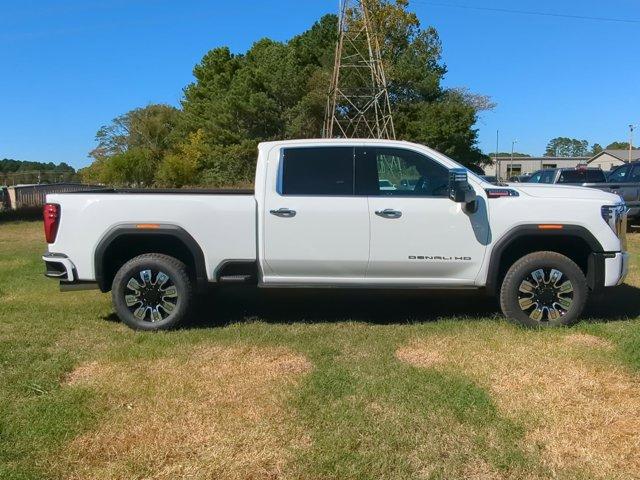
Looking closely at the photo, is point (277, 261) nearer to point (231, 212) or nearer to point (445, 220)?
point (231, 212)

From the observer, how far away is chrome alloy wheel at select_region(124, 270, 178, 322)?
6.20 m

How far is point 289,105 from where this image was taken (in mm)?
45438

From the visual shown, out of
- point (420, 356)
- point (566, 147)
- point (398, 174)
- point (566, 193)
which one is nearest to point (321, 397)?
point (420, 356)

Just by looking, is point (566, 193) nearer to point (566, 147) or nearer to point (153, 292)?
point (153, 292)

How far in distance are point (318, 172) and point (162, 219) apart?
160 cm

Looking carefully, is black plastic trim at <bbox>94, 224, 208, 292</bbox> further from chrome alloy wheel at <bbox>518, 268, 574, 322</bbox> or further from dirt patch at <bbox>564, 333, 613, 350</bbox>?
dirt patch at <bbox>564, 333, 613, 350</bbox>

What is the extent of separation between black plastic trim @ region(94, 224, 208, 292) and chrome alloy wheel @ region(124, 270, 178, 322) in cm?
33

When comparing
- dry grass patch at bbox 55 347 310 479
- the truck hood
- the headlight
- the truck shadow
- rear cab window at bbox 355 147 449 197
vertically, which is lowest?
dry grass patch at bbox 55 347 310 479

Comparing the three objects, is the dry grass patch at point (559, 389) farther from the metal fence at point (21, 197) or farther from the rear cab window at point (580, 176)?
the metal fence at point (21, 197)

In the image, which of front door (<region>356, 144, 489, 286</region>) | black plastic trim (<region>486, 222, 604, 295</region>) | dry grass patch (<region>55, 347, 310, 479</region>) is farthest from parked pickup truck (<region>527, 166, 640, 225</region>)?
dry grass patch (<region>55, 347, 310, 479</region>)

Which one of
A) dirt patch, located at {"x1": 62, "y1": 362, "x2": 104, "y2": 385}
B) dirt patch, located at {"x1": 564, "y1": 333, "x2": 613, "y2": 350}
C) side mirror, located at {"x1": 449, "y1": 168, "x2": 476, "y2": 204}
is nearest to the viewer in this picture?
dirt patch, located at {"x1": 62, "y1": 362, "x2": 104, "y2": 385}

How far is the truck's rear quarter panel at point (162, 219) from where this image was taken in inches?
237

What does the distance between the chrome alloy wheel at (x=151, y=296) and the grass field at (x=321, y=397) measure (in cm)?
26

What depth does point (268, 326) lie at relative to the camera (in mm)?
6352
